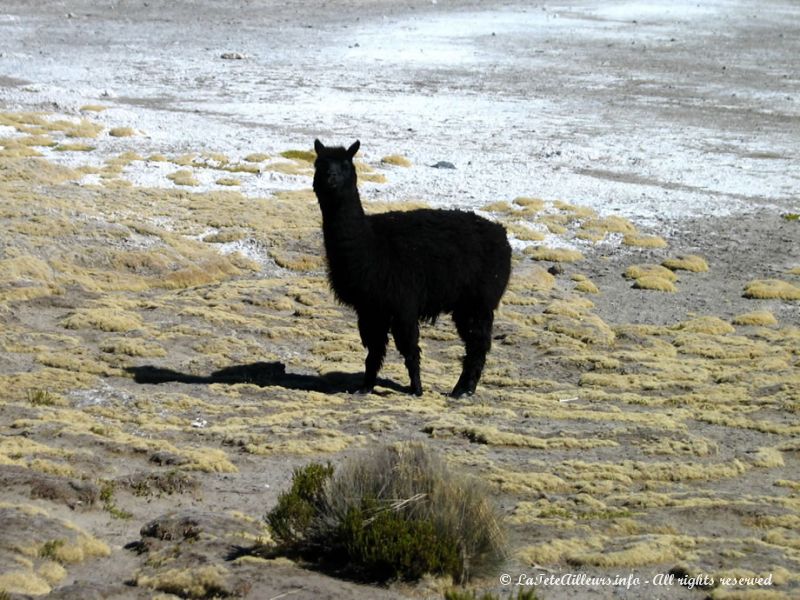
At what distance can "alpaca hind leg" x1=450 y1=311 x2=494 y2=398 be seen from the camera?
14.8 meters

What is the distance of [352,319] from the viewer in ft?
59.3

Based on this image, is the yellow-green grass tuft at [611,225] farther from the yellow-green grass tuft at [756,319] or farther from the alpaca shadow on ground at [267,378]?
the alpaca shadow on ground at [267,378]

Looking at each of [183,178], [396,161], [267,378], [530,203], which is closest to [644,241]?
[530,203]

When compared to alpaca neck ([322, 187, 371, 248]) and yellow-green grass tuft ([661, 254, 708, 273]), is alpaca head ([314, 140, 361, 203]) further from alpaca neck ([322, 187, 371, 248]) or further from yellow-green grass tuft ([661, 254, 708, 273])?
yellow-green grass tuft ([661, 254, 708, 273])

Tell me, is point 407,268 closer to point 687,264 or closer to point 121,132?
point 687,264

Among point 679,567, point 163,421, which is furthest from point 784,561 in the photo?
point 163,421

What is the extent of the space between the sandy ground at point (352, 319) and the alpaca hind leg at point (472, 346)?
1.51 feet

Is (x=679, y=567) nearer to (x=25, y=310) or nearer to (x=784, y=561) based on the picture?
(x=784, y=561)

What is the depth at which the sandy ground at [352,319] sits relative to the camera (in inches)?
362

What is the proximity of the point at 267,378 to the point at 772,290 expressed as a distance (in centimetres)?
1129

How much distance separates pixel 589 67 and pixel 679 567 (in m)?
41.6

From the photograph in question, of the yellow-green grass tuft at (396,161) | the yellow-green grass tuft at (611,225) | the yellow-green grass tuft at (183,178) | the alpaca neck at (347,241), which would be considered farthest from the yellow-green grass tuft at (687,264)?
the alpaca neck at (347,241)

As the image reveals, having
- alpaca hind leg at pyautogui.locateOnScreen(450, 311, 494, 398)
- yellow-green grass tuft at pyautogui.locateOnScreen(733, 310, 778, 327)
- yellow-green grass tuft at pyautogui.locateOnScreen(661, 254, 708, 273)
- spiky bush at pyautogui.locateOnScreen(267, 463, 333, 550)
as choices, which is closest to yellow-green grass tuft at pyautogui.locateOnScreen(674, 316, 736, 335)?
yellow-green grass tuft at pyautogui.locateOnScreen(733, 310, 778, 327)

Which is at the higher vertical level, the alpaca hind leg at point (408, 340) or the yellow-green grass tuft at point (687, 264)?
the alpaca hind leg at point (408, 340)
